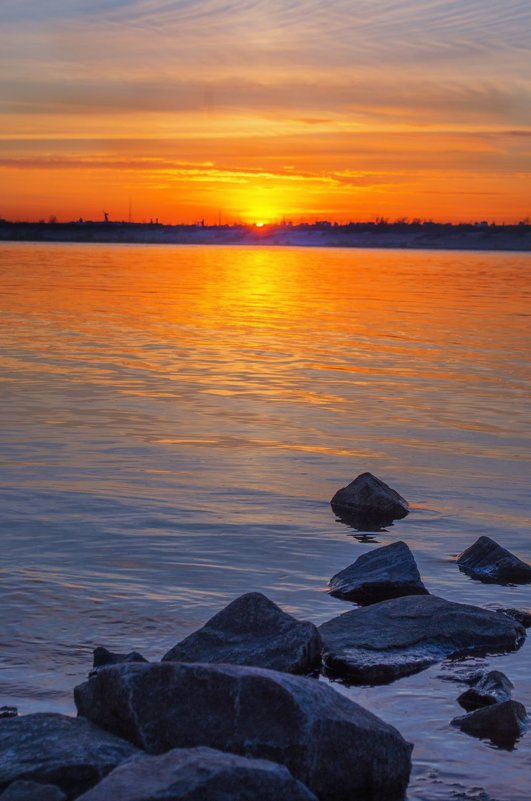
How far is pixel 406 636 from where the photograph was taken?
7871 millimetres

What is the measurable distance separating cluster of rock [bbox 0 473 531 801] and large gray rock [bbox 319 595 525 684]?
0.04 ft

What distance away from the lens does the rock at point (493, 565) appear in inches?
386

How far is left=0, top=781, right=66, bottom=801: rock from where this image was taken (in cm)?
498

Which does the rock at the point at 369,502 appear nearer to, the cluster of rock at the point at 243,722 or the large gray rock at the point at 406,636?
the large gray rock at the point at 406,636

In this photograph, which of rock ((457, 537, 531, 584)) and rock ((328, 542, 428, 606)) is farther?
rock ((457, 537, 531, 584))

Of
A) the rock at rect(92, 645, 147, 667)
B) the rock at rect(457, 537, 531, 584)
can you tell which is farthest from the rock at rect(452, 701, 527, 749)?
the rock at rect(457, 537, 531, 584)

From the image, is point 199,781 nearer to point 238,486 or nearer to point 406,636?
point 406,636

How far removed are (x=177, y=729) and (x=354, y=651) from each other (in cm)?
221

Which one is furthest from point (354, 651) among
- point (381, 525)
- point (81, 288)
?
point (81, 288)

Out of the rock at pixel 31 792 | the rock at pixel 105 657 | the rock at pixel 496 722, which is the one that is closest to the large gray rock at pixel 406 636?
the rock at pixel 496 722

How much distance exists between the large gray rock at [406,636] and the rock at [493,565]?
1460mm

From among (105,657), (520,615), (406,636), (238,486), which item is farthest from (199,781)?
(238,486)

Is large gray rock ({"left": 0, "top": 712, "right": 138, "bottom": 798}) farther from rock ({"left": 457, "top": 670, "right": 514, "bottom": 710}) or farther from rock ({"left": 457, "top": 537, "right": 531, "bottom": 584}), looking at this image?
rock ({"left": 457, "top": 537, "right": 531, "bottom": 584})

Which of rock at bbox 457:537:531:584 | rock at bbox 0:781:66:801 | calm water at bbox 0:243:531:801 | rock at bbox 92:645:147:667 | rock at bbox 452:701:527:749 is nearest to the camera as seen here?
rock at bbox 0:781:66:801
